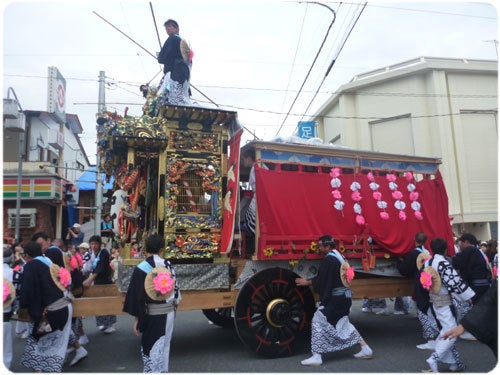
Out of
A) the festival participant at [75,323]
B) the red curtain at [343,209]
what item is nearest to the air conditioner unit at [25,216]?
the festival participant at [75,323]

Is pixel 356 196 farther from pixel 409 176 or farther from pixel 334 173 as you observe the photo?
pixel 409 176

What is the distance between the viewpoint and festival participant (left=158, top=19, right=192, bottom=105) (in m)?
6.42

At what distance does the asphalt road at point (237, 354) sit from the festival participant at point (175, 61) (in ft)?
12.8

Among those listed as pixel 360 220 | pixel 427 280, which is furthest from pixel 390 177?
pixel 427 280

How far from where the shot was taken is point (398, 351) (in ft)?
19.7

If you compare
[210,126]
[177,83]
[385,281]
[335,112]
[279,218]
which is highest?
[335,112]

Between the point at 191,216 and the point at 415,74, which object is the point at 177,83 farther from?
the point at 415,74

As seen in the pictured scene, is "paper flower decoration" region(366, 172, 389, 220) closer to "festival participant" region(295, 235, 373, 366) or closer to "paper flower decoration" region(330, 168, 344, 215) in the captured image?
"paper flower decoration" region(330, 168, 344, 215)

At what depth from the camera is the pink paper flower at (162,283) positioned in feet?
14.6

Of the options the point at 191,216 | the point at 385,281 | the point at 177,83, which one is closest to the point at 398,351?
the point at 385,281

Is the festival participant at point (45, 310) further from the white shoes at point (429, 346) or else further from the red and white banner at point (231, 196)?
the white shoes at point (429, 346)

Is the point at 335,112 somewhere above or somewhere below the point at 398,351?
above

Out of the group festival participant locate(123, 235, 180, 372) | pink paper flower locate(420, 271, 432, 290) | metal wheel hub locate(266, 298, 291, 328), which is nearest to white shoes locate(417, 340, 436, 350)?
pink paper flower locate(420, 271, 432, 290)

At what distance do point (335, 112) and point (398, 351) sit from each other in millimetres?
14919
